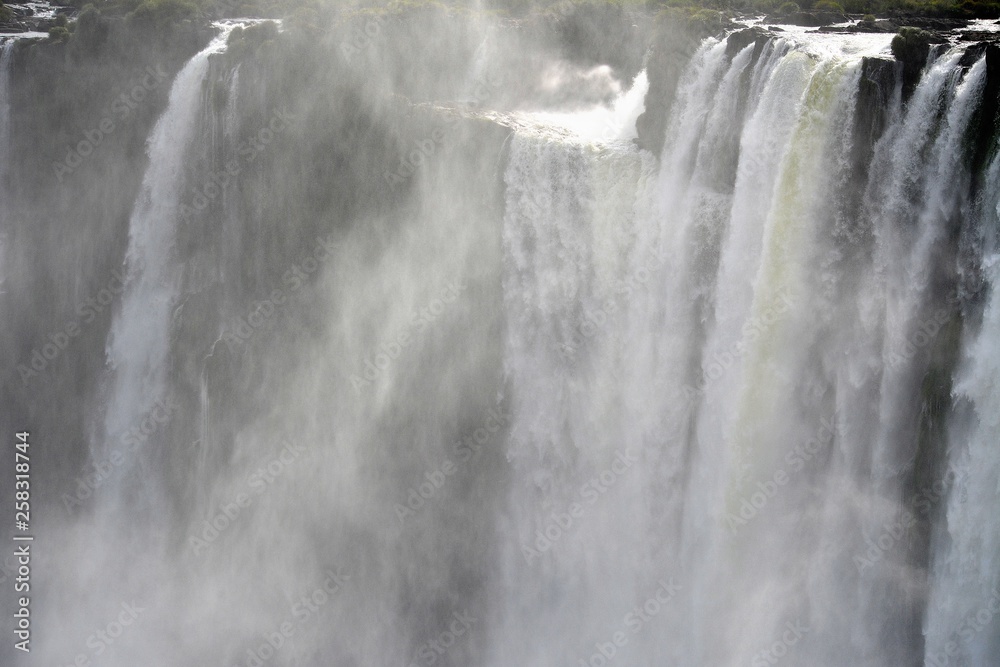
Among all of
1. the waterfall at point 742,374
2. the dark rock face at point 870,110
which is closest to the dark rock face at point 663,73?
the waterfall at point 742,374

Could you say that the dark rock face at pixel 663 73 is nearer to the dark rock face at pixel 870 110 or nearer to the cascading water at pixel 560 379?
the cascading water at pixel 560 379

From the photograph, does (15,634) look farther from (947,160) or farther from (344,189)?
(947,160)

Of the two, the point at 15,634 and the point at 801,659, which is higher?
the point at 801,659

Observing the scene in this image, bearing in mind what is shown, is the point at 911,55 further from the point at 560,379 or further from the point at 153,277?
the point at 153,277

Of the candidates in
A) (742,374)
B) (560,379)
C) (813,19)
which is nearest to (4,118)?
(560,379)

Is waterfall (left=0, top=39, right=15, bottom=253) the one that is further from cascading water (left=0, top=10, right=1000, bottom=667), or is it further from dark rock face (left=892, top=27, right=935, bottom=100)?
dark rock face (left=892, top=27, right=935, bottom=100)

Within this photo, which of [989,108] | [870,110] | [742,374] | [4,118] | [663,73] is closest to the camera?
[989,108]

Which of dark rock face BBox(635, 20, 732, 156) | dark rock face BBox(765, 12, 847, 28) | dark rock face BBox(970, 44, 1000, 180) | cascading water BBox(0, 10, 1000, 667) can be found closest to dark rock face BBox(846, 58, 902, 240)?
cascading water BBox(0, 10, 1000, 667)

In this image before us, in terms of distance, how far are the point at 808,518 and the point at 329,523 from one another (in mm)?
11589

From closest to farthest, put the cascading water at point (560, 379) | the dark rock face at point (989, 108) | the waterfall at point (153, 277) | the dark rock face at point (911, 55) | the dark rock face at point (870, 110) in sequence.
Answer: the dark rock face at point (989, 108), the dark rock face at point (911, 55), the dark rock face at point (870, 110), the cascading water at point (560, 379), the waterfall at point (153, 277)

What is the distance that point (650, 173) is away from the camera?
65.1ft

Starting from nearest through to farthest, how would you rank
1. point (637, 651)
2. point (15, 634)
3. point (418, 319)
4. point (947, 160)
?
1. point (947, 160)
2. point (637, 651)
3. point (418, 319)
4. point (15, 634)

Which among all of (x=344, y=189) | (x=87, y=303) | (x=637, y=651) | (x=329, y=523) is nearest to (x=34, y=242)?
(x=87, y=303)

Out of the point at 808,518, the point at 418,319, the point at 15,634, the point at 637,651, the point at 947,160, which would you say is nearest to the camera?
the point at 947,160
